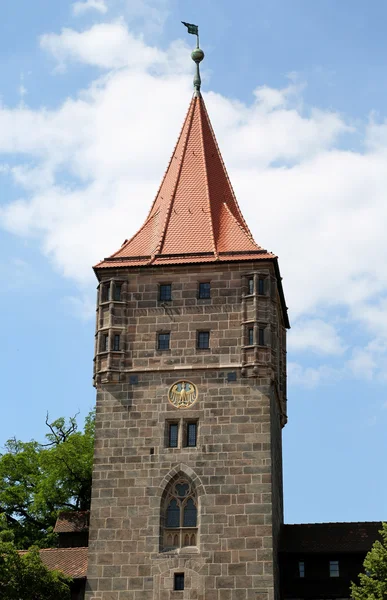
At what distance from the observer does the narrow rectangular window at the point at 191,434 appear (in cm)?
4472

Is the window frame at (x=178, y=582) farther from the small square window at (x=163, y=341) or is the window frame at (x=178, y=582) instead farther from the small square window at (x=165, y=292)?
the small square window at (x=165, y=292)

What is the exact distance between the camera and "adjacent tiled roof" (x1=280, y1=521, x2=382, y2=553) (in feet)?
145

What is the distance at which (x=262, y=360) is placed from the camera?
4531 centimetres

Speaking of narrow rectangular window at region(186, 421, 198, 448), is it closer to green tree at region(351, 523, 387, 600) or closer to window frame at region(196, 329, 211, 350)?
window frame at region(196, 329, 211, 350)

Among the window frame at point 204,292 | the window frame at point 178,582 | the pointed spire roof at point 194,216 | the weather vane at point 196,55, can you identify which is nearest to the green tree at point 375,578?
the window frame at point 178,582

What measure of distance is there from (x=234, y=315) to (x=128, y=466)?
6.94 metres

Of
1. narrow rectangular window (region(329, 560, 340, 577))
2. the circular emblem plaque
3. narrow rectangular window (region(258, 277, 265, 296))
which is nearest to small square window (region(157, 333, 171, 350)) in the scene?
the circular emblem plaque

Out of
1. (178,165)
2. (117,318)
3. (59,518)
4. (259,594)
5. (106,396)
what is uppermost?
(178,165)

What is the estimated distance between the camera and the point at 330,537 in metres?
44.9

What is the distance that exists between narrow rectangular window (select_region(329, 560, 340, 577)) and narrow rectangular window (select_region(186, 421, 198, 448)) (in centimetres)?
657

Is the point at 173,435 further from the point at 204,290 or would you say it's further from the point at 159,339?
the point at 204,290

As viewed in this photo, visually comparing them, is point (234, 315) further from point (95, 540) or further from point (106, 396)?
point (95, 540)

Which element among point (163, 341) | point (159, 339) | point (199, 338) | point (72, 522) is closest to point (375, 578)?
point (199, 338)

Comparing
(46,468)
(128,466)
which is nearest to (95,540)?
(128,466)
